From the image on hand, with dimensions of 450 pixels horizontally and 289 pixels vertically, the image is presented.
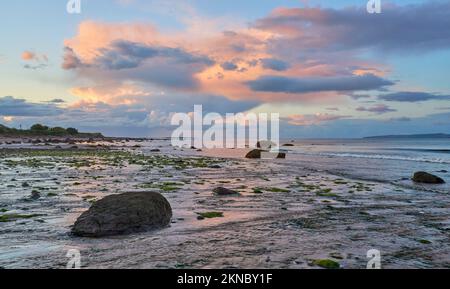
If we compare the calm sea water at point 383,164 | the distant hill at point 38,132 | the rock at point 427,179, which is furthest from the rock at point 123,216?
the distant hill at point 38,132

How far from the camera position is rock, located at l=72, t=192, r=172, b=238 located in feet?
34.9

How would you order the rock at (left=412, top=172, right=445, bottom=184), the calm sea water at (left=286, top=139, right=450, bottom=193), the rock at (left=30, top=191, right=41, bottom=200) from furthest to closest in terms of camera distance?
the calm sea water at (left=286, top=139, right=450, bottom=193), the rock at (left=412, top=172, right=445, bottom=184), the rock at (left=30, top=191, right=41, bottom=200)

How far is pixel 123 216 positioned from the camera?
11.0m

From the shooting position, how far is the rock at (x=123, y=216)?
10648 mm

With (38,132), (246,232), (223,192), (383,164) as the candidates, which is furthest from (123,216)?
(38,132)

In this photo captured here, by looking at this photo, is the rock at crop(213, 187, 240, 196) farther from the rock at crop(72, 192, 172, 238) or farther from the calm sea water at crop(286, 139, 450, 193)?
the calm sea water at crop(286, 139, 450, 193)

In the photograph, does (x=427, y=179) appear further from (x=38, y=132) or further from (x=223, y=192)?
(x=38, y=132)

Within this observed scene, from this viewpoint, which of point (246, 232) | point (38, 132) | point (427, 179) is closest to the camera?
point (246, 232)

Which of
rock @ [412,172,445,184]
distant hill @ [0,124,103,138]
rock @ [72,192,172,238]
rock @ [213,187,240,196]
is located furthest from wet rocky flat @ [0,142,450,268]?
distant hill @ [0,124,103,138]

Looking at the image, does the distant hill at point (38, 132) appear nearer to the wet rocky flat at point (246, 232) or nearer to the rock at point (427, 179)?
the wet rocky flat at point (246, 232)

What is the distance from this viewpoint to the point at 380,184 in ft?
82.1
